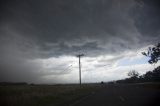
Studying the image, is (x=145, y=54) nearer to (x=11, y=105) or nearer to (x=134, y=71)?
(x=11, y=105)

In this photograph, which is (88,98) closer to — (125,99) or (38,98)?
(38,98)

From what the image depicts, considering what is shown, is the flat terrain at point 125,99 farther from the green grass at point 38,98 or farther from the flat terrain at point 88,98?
the green grass at point 38,98

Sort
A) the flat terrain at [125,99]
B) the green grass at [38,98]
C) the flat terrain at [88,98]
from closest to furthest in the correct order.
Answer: the flat terrain at [125,99]
the flat terrain at [88,98]
the green grass at [38,98]

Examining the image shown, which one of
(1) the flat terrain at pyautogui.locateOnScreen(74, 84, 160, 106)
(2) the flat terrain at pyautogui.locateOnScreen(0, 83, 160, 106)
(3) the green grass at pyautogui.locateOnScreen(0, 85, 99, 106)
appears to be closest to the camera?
(1) the flat terrain at pyautogui.locateOnScreen(74, 84, 160, 106)

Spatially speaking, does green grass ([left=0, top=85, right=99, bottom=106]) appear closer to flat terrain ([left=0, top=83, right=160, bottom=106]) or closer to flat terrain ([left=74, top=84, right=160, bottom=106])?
flat terrain ([left=0, top=83, right=160, bottom=106])

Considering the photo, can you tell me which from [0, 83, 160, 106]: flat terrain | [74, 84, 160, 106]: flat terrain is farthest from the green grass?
[74, 84, 160, 106]: flat terrain

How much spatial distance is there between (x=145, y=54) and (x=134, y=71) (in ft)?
308

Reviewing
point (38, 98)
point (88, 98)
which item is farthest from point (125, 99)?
point (38, 98)

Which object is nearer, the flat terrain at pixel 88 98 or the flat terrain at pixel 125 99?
the flat terrain at pixel 125 99

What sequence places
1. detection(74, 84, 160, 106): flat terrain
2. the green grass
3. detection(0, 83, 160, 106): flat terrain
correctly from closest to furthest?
detection(74, 84, 160, 106): flat terrain, detection(0, 83, 160, 106): flat terrain, the green grass

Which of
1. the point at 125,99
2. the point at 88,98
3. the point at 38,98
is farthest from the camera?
the point at 38,98

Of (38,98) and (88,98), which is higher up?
(38,98)

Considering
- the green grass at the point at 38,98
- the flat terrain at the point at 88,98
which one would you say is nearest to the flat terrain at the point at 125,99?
the flat terrain at the point at 88,98

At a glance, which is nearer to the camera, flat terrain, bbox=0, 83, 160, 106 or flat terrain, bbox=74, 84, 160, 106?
flat terrain, bbox=74, 84, 160, 106
